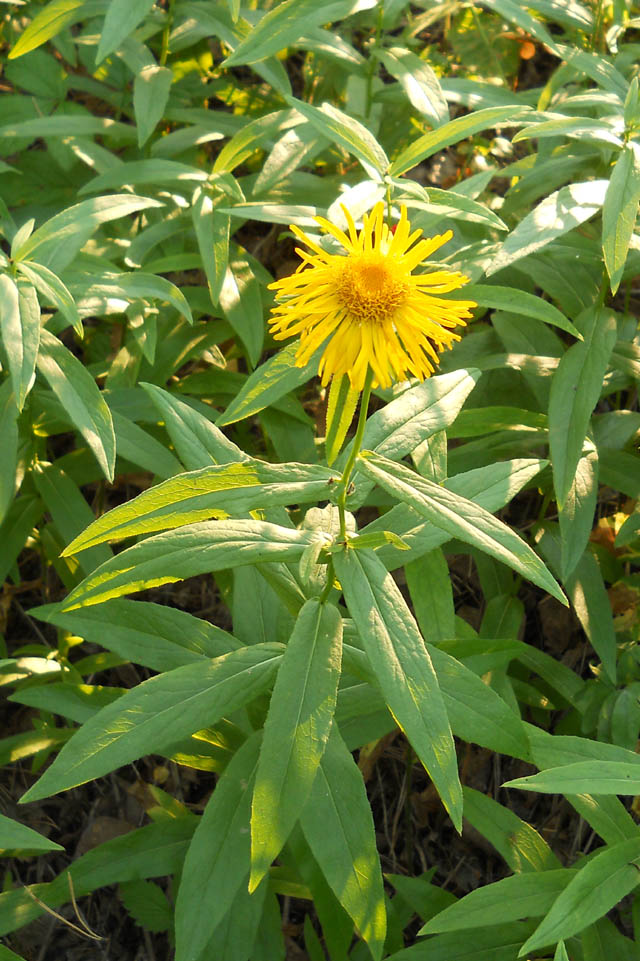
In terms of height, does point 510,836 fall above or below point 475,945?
above

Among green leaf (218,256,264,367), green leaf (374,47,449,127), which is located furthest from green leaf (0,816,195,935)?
green leaf (374,47,449,127)

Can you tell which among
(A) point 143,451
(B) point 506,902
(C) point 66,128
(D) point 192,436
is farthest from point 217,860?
(C) point 66,128

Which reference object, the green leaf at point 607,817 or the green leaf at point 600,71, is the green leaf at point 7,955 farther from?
the green leaf at point 600,71

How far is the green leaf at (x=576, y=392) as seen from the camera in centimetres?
186

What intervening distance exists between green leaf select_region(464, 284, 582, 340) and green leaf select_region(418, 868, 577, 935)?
0.99 meters

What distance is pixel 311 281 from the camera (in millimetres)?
1264

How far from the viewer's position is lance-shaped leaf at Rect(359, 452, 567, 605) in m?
1.25

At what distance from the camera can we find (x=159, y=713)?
1438 millimetres

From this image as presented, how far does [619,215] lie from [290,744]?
108 cm

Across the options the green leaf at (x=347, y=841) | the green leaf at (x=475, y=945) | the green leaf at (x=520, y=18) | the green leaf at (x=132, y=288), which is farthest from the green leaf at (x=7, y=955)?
the green leaf at (x=520, y=18)

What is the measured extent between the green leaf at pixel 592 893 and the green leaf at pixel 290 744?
1.26ft

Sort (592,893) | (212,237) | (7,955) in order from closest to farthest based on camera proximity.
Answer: (592,893) < (7,955) < (212,237)

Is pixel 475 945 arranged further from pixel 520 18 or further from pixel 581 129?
pixel 520 18

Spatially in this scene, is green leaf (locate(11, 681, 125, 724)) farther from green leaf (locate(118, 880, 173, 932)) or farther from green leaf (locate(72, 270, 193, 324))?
green leaf (locate(72, 270, 193, 324))
